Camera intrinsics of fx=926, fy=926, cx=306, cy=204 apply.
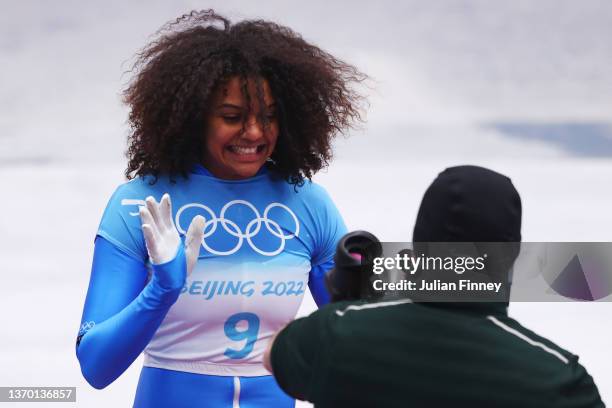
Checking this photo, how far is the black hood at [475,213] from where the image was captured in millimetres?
1849

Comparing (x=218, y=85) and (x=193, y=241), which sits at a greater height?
(x=218, y=85)

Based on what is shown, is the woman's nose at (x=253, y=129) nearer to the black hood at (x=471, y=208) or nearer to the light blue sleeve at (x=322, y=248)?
the light blue sleeve at (x=322, y=248)

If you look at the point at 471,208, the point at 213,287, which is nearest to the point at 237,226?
the point at 213,287

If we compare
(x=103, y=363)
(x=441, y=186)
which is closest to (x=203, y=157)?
(x=103, y=363)

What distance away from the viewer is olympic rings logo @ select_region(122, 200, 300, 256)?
2.77 meters

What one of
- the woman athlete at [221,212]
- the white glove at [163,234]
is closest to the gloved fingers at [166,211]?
the white glove at [163,234]

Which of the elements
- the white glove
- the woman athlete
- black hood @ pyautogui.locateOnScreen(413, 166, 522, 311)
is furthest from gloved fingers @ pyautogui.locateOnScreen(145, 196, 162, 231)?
black hood @ pyautogui.locateOnScreen(413, 166, 522, 311)

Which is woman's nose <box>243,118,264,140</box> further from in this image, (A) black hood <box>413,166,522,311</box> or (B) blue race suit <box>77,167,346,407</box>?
(A) black hood <box>413,166,522,311</box>

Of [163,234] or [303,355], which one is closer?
[303,355]

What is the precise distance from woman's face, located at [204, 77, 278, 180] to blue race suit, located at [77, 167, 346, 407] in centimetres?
11

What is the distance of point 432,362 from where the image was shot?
1801 millimetres

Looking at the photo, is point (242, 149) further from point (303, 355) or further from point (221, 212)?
point (303, 355)

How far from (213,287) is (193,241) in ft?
0.95

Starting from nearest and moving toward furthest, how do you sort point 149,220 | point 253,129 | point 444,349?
point 444,349 < point 149,220 < point 253,129
